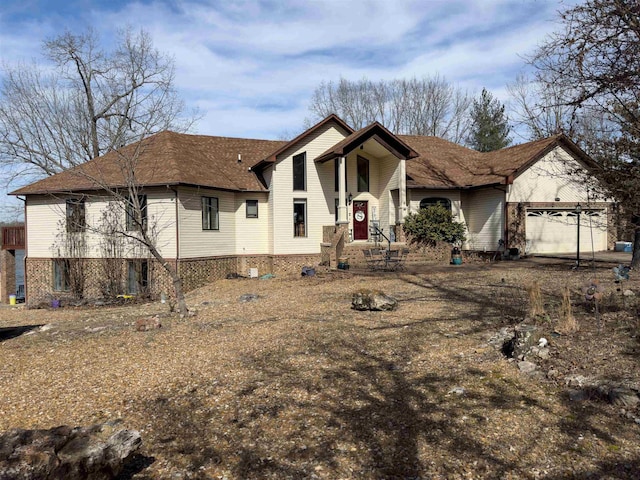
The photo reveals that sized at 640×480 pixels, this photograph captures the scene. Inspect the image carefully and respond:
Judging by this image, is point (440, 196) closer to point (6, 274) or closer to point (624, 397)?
point (624, 397)

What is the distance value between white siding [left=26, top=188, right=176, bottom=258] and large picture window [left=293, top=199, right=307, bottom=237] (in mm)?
5640

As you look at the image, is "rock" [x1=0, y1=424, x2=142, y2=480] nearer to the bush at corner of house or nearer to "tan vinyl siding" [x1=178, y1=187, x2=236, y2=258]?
"tan vinyl siding" [x1=178, y1=187, x2=236, y2=258]

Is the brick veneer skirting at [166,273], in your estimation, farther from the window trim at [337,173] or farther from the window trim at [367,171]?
the window trim at [367,171]

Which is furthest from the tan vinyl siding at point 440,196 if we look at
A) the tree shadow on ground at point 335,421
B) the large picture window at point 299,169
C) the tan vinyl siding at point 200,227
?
the tree shadow on ground at point 335,421

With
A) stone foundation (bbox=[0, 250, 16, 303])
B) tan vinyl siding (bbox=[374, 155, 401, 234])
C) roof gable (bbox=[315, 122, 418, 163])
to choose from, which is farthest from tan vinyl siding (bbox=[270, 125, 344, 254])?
stone foundation (bbox=[0, 250, 16, 303])

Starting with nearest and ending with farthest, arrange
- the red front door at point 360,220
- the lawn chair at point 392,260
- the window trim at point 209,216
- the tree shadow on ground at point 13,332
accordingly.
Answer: the tree shadow on ground at point 13,332 < the lawn chair at point 392,260 < the window trim at point 209,216 < the red front door at point 360,220

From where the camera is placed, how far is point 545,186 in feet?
70.4

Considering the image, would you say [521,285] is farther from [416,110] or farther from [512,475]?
[416,110]

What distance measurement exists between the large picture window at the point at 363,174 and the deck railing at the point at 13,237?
56.0ft

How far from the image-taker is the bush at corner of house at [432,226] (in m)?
21.3

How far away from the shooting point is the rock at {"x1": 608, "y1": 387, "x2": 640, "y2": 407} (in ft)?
15.8

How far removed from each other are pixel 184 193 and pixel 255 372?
43.0ft

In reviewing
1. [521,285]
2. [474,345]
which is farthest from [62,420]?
[521,285]

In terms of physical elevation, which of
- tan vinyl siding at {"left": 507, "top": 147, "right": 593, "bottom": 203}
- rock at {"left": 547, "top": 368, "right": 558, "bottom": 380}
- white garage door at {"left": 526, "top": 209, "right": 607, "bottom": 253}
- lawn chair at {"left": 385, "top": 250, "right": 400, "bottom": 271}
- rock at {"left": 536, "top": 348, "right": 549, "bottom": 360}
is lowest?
rock at {"left": 547, "top": 368, "right": 558, "bottom": 380}
